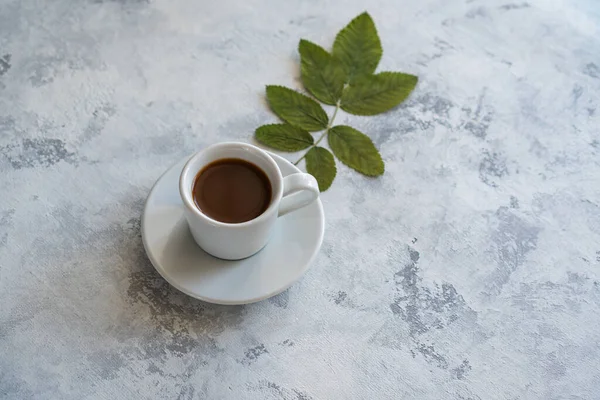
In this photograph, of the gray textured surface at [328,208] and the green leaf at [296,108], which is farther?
the green leaf at [296,108]

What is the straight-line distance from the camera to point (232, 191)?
0.78 metres

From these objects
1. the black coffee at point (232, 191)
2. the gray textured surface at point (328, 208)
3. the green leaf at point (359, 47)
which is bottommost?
the gray textured surface at point (328, 208)

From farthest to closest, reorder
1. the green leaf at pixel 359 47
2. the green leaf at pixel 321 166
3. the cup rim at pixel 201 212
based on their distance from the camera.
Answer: the green leaf at pixel 359 47 → the green leaf at pixel 321 166 → the cup rim at pixel 201 212

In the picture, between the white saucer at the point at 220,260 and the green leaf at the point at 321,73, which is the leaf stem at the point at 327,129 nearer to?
the green leaf at the point at 321,73

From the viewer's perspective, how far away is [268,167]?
2.55 feet

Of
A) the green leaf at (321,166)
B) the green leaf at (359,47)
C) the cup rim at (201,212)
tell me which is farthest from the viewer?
the green leaf at (359,47)

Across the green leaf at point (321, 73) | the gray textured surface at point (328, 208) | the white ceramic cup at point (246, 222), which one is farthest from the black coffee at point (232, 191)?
the green leaf at point (321, 73)

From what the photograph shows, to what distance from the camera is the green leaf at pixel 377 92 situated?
1.02m

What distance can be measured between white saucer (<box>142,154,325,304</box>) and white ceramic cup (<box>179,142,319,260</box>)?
0.05 ft

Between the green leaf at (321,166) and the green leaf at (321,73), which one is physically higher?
the green leaf at (321,73)

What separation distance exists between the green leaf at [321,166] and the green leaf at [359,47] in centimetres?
16

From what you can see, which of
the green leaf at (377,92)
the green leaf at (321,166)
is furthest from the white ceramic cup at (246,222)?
the green leaf at (377,92)

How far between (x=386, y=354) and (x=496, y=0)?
73cm

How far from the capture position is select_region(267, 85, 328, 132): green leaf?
998mm
